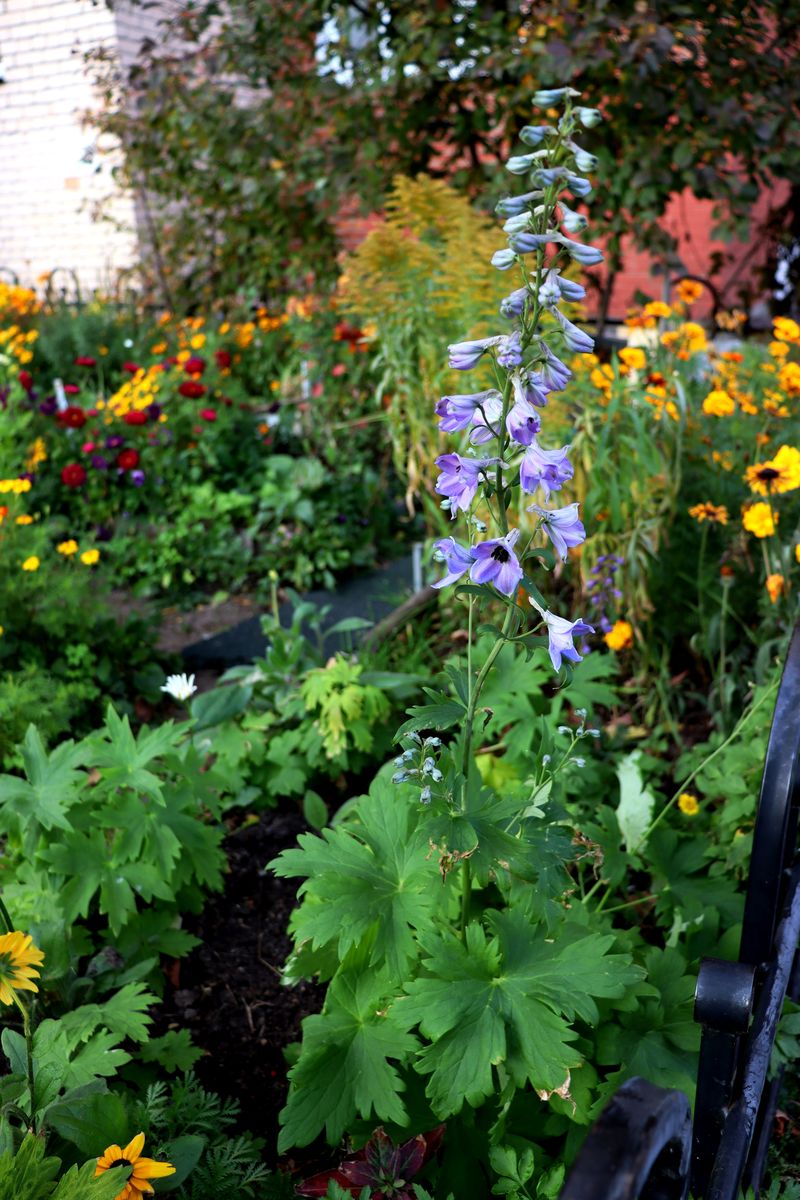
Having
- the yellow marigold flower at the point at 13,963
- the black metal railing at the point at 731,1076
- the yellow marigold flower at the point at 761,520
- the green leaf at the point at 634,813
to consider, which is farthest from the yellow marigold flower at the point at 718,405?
the yellow marigold flower at the point at 13,963

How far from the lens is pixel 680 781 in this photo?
2.64 meters

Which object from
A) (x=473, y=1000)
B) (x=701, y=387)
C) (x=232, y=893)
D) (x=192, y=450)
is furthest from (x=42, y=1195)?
(x=192, y=450)

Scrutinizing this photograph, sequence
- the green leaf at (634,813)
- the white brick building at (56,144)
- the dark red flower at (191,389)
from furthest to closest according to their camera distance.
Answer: the white brick building at (56,144) < the dark red flower at (191,389) < the green leaf at (634,813)

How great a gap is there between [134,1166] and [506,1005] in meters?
0.50

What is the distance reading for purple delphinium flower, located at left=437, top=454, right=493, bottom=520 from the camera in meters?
1.24

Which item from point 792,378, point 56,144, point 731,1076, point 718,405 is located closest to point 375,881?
point 731,1076

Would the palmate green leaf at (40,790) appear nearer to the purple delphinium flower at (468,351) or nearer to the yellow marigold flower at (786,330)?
the purple delphinium flower at (468,351)

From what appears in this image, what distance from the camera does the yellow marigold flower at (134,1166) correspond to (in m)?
1.11

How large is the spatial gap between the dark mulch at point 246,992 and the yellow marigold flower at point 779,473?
1.46 meters

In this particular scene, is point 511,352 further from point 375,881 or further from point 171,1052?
point 171,1052

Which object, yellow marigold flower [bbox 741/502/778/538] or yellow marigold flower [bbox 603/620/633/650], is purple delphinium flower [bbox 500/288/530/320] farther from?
yellow marigold flower [bbox 603/620/633/650]

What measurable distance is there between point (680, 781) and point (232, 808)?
122 cm

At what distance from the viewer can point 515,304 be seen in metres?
1.24

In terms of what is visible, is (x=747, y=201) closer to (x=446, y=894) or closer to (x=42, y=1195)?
(x=446, y=894)
